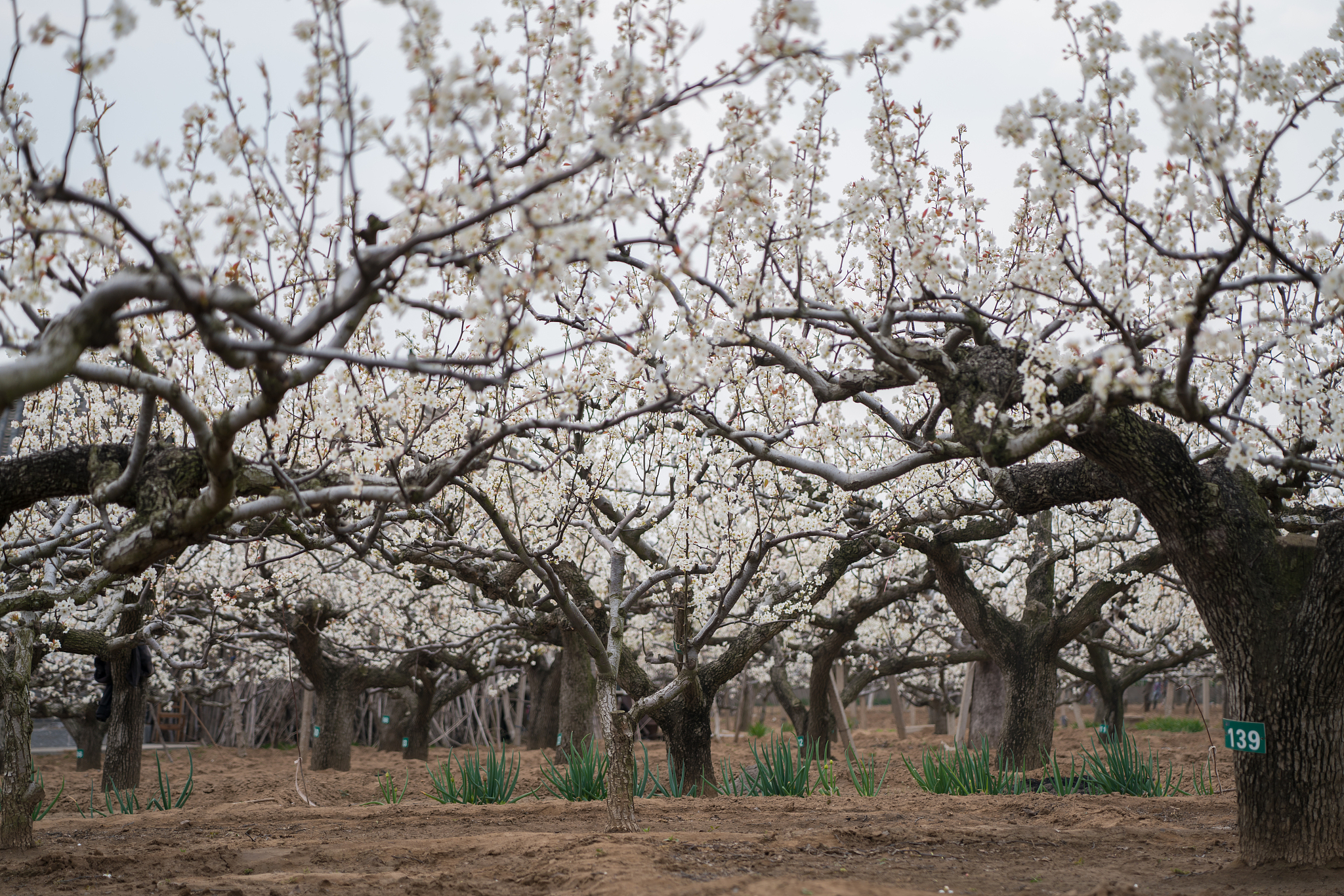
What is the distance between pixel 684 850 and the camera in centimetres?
604

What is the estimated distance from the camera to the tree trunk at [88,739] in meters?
16.5

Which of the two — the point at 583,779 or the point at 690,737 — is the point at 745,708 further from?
the point at 583,779

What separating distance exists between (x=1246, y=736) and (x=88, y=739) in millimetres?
18452

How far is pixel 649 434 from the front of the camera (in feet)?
31.2

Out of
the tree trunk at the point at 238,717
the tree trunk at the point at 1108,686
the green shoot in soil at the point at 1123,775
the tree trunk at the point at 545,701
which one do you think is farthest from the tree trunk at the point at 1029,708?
the tree trunk at the point at 238,717

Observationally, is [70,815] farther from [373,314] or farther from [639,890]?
[639,890]

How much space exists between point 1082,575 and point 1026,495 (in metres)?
9.00

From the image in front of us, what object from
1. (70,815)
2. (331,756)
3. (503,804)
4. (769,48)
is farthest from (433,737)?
(769,48)

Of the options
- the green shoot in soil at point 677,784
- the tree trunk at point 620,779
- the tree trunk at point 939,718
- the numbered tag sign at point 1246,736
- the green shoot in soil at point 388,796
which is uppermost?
the numbered tag sign at point 1246,736

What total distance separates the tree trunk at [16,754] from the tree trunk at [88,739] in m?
10.8

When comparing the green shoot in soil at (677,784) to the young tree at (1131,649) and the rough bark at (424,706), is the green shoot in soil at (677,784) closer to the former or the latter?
the young tree at (1131,649)

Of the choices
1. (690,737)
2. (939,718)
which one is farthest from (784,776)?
(939,718)

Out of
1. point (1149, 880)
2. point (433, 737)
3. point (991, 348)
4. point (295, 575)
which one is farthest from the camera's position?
point (433, 737)

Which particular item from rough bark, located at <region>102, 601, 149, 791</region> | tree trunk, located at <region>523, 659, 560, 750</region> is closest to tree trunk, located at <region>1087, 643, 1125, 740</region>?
tree trunk, located at <region>523, 659, 560, 750</region>
